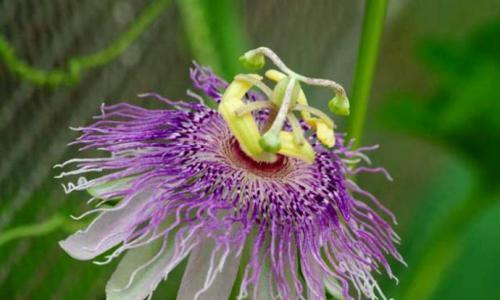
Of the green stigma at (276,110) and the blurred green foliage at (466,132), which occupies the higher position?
the green stigma at (276,110)

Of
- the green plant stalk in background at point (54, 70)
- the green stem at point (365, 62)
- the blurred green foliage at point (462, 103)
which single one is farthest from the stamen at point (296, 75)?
the blurred green foliage at point (462, 103)

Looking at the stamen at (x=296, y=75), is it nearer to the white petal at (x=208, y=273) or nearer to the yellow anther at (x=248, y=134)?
the yellow anther at (x=248, y=134)

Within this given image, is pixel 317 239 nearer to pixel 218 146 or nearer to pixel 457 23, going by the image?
pixel 218 146

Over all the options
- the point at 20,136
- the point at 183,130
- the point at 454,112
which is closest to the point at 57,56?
the point at 20,136

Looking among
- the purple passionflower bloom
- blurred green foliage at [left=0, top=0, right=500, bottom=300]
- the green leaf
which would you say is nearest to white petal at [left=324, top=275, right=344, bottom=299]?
the purple passionflower bloom

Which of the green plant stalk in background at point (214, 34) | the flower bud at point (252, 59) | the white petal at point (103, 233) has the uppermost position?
the green plant stalk in background at point (214, 34)

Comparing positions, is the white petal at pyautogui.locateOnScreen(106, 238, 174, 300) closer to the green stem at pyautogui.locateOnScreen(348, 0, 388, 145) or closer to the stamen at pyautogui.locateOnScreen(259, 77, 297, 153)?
the stamen at pyautogui.locateOnScreen(259, 77, 297, 153)

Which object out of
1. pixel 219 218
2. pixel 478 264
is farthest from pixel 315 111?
pixel 478 264

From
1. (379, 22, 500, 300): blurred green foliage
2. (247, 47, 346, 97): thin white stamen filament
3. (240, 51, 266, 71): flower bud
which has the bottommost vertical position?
(379, 22, 500, 300): blurred green foliage
